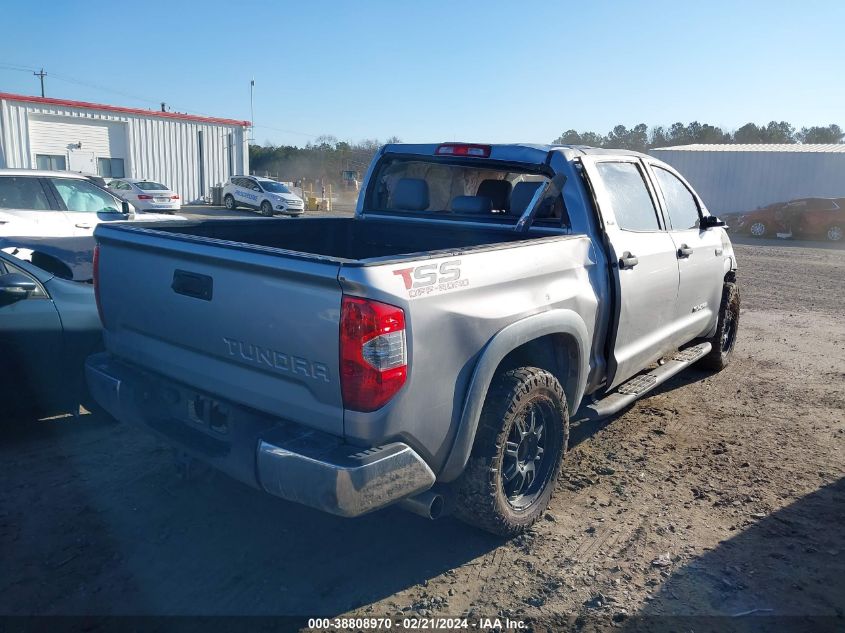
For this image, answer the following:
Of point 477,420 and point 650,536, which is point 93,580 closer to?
point 477,420

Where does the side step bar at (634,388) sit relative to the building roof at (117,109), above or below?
below

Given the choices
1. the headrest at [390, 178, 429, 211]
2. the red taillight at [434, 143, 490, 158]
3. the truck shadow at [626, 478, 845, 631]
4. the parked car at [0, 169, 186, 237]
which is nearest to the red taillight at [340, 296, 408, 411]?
the truck shadow at [626, 478, 845, 631]

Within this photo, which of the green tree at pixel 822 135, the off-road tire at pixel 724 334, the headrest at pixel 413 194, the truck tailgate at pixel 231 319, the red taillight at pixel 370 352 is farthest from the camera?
the green tree at pixel 822 135

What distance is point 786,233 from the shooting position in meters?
24.8

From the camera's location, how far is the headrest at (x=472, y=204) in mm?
4828

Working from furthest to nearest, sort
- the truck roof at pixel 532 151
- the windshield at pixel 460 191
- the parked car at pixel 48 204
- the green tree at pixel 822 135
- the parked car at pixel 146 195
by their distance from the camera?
1. the green tree at pixel 822 135
2. the parked car at pixel 146 195
3. the parked car at pixel 48 204
4. the windshield at pixel 460 191
5. the truck roof at pixel 532 151

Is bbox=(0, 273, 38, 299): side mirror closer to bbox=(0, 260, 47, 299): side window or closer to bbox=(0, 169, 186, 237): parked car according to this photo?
bbox=(0, 260, 47, 299): side window

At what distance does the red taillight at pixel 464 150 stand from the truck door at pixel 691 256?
1481 mm

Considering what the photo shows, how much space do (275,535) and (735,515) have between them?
2.54 m

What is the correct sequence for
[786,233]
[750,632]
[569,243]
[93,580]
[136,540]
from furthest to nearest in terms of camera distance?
[786,233] → [569,243] → [136,540] → [93,580] → [750,632]

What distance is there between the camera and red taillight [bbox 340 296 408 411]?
265 centimetres

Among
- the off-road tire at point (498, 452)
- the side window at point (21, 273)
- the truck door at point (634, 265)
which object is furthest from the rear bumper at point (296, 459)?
the truck door at point (634, 265)

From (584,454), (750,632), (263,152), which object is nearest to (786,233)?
(584,454)

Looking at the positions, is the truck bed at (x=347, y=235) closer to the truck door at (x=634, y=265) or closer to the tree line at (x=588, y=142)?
the truck door at (x=634, y=265)
